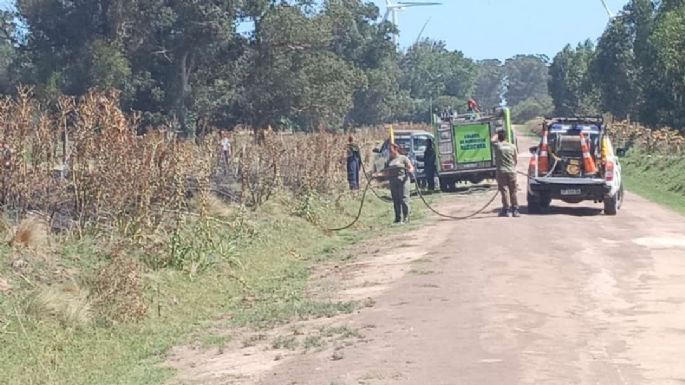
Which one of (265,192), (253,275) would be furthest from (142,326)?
(265,192)

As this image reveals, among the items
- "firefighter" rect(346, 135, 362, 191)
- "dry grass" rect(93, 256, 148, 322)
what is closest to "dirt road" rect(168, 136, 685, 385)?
"dry grass" rect(93, 256, 148, 322)

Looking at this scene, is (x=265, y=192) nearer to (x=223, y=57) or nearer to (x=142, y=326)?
(x=142, y=326)

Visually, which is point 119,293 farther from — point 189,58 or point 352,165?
point 189,58

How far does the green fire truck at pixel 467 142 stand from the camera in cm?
3331

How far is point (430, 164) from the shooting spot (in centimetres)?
3516

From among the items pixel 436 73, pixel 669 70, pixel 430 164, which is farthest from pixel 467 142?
pixel 436 73

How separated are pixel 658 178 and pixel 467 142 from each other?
31.7 ft

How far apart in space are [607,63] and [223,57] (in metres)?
40.4

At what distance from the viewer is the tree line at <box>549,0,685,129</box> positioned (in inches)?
2074

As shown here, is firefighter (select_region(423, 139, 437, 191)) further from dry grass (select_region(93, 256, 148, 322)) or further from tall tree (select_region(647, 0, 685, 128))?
dry grass (select_region(93, 256, 148, 322))

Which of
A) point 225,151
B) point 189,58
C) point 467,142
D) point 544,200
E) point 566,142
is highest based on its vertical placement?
point 189,58

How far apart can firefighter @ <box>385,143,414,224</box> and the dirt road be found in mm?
3423

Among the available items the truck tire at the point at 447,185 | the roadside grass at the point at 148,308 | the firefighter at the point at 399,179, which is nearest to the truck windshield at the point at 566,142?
the firefighter at the point at 399,179

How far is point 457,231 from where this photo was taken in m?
21.8
